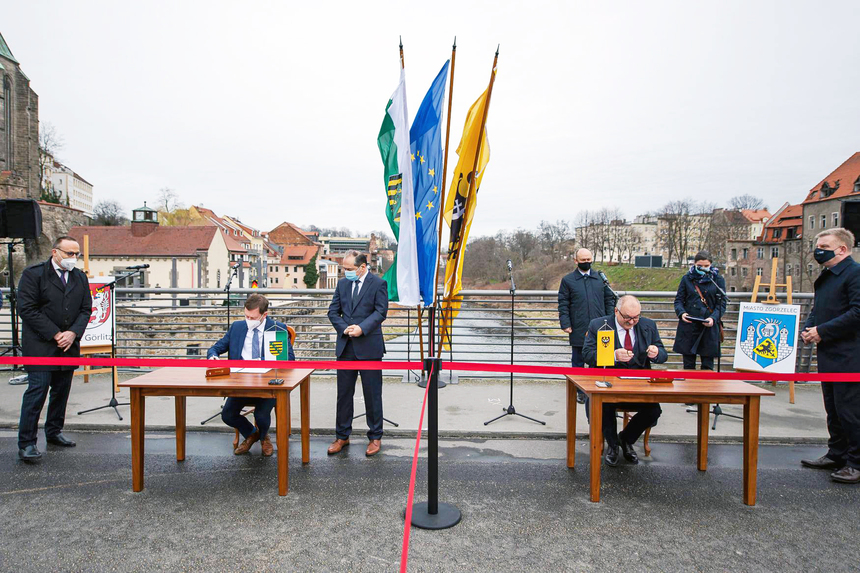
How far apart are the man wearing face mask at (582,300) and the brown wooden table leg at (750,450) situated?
2.43 m

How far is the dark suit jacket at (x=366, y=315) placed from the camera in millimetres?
5082

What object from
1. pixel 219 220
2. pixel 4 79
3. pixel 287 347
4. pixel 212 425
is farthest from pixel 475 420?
pixel 219 220

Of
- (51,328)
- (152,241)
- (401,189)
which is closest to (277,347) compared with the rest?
(401,189)

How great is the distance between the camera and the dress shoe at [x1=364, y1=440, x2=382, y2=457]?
492 cm

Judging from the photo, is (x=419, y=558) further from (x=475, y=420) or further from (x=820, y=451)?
(x=820, y=451)

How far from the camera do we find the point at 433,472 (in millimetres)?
3646

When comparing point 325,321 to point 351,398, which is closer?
point 351,398

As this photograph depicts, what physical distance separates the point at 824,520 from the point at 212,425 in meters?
5.35

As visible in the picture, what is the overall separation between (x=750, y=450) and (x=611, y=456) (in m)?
1.13

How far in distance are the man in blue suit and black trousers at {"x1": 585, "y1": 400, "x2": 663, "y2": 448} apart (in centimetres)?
284

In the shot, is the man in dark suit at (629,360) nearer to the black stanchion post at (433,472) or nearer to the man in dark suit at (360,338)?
the black stanchion post at (433,472)

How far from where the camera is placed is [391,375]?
27.8ft

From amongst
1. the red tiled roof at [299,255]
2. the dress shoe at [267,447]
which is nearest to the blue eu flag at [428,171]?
the dress shoe at [267,447]

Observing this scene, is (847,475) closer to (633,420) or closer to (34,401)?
(633,420)
